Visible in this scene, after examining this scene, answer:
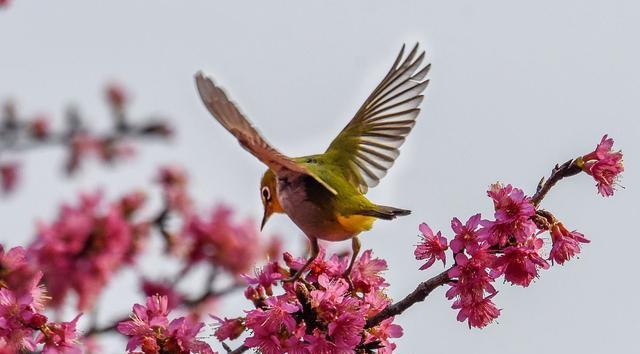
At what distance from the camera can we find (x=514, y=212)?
12.3ft

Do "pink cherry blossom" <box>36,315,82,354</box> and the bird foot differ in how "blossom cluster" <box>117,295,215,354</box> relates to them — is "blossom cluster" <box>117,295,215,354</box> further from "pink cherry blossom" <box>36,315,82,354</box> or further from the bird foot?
the bird foot

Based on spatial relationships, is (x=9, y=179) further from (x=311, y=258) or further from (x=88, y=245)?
(x=311, y=258)

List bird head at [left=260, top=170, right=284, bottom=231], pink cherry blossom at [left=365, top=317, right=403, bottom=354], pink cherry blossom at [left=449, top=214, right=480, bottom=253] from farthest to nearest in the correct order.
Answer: bird head at [left=260, top=170, right=284, bottom=231] < pink cherry blossom at [left=365, top=317, right=403, bottom=354] < pink cherry blossom at [left=449, top=214, right=480, bottom=253]

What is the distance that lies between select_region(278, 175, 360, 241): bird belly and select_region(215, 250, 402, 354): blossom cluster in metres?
0.21

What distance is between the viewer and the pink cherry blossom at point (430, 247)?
4.01 meters

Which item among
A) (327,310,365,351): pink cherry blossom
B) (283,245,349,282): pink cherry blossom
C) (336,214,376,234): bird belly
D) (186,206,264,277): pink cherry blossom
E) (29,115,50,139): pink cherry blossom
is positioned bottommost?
(327,310,365,351): pink cherry blossom

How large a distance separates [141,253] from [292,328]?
441cm

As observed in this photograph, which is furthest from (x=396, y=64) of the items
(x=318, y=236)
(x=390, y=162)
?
(x=318, y=236)

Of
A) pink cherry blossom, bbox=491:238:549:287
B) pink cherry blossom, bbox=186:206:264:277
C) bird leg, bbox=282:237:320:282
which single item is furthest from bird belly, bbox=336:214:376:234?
pink cherry blossom, bbox=186:206:264:277

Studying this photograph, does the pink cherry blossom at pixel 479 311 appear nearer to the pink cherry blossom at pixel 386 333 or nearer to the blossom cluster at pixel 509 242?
the blossom cluster at pixel 509 242

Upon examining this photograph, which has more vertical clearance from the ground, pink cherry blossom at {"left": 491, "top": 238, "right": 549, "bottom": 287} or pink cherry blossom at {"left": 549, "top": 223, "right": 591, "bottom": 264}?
pink cherry blossom at {"left": 549, "top": 223, "right": 591, "bottom": 264}

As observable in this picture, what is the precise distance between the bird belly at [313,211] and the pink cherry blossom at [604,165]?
1.04 metres

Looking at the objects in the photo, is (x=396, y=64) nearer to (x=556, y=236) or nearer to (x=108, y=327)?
(x=556, y=236)

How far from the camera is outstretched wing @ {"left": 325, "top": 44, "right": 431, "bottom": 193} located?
504cm
